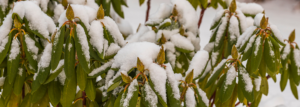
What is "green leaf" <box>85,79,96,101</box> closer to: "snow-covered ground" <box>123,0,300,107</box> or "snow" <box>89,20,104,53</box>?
"snow" <box>89,20,104,53</box>

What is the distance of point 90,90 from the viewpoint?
66cm

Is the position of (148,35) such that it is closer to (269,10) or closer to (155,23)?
(155,23)

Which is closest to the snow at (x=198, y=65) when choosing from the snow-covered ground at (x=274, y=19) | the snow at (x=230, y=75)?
the snow at (x=230, y=75)

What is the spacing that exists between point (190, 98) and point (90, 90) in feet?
0.88

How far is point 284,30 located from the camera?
9.96 feet

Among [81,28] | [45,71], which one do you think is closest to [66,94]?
[45,71]

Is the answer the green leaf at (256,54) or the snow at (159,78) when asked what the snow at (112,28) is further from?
the green leaf at (256,54)

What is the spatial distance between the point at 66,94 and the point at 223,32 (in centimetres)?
61

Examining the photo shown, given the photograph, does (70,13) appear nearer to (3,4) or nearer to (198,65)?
(198,65)

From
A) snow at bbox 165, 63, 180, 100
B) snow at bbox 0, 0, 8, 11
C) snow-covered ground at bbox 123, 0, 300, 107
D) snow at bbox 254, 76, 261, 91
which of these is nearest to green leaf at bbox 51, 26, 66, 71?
snow at bbox 165, 63, 180, 100

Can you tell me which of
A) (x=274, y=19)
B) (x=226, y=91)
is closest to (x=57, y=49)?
(x=226, y=91)

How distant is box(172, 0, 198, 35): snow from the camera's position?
3.32 feet

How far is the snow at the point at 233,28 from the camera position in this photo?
898 mm

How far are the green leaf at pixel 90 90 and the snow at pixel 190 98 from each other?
0.82 ft
